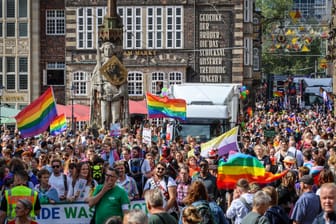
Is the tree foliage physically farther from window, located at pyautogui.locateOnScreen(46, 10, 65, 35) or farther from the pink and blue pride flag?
the pink and blue pride flag

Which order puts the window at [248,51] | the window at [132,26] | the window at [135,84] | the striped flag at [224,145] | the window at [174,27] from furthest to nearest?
the window at [248,51] < the window at [132,26] < the window at [135,84] < the window at [174,27] < the striped flag at [224,145]

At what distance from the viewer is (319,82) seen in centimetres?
8688

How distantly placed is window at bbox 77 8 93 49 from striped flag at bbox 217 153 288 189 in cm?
4285

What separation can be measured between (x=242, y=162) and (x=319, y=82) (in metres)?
71.8

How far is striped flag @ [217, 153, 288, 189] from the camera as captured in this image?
625 inches

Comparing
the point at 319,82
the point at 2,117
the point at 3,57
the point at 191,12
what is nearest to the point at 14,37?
the point at 3,57

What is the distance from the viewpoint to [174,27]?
57.6 meters

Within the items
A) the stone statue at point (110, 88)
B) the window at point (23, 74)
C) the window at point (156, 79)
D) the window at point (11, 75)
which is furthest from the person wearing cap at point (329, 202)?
the window at point (11, 75)

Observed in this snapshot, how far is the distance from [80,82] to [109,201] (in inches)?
1821

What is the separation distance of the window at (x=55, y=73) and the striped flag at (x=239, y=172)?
43.7 meters

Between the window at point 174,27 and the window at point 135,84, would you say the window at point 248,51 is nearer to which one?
the window at point 174,27

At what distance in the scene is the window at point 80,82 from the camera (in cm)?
5816

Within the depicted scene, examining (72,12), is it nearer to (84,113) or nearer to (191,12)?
(191,12)

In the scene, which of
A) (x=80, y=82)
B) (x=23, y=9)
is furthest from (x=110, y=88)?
(x=23, y=9)
